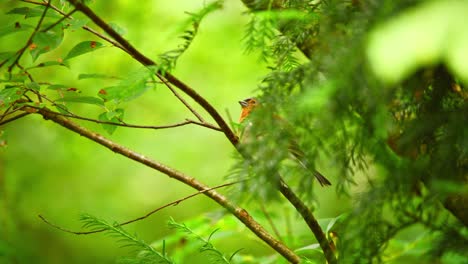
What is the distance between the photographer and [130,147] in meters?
4.04

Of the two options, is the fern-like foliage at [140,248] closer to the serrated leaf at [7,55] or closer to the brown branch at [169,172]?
the brown branch at [169,172]

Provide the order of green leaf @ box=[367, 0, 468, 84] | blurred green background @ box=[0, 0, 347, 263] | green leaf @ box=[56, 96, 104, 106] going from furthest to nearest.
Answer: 1. blurred green background @ box=[0, 0, 347, 263]
2. green leaf @ box=[56, 96, 104, 106]
3. green leaf @ box=[367, 0, 468, 84]

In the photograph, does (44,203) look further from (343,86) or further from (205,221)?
(343,86)

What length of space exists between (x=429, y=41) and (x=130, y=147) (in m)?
3.66

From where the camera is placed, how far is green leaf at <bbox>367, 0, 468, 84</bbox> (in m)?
→ 0.49

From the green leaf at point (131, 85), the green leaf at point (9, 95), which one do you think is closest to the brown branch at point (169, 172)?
the green leaf at point (9, 95)

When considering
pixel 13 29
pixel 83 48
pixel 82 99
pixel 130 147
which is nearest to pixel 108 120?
pixel 82 99

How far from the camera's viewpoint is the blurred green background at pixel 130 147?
336 centimetres

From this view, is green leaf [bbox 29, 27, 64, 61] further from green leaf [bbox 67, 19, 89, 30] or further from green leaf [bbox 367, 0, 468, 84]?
green leaf [bbox 367, 0, 468, 84]

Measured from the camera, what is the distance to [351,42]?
2.33 feet

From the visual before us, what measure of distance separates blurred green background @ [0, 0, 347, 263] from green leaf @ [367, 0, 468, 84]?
2733mm

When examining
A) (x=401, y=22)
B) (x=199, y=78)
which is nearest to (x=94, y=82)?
(x=199, y=78)

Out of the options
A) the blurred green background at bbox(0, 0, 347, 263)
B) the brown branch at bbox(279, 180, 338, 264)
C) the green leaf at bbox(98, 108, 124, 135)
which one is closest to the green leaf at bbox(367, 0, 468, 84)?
the brown branch at bbox(279, 180, 338, 264)

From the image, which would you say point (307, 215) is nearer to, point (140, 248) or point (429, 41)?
point (140, 248)
